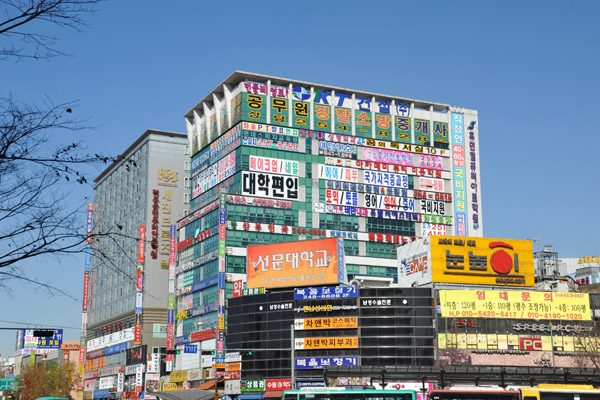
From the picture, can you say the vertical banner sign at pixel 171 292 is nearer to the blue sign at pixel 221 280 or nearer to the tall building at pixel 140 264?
the tall building at pixel 140 264

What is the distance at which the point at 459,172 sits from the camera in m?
118

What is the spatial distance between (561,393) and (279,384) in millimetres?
45480

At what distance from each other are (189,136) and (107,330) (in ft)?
142

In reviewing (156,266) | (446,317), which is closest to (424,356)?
(446,317)

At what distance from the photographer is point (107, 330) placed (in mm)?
140625

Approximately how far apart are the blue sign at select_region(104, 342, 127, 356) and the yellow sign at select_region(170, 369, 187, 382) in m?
25.2

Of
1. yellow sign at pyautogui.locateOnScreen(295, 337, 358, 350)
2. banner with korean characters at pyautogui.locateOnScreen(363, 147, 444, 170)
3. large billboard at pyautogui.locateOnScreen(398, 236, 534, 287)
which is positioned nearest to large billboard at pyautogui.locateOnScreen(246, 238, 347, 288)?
yellow sign at pyautogui.locateOnScreen(295, 337, 358, 350)

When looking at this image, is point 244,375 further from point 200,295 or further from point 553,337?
point 553,337

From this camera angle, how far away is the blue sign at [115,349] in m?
129

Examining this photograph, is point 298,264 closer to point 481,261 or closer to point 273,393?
point 273,393

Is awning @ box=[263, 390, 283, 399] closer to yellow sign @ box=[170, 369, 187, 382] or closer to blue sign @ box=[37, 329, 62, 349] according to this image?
yellow sign @ box=[170, 369, 187, 382]

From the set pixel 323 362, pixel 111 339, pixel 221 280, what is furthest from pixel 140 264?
pixel 323 362

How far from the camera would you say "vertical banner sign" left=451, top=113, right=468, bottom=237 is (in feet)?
→ 383

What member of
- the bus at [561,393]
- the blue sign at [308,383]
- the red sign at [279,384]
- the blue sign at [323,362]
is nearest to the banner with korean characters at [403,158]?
the blue sign at [323,362]
